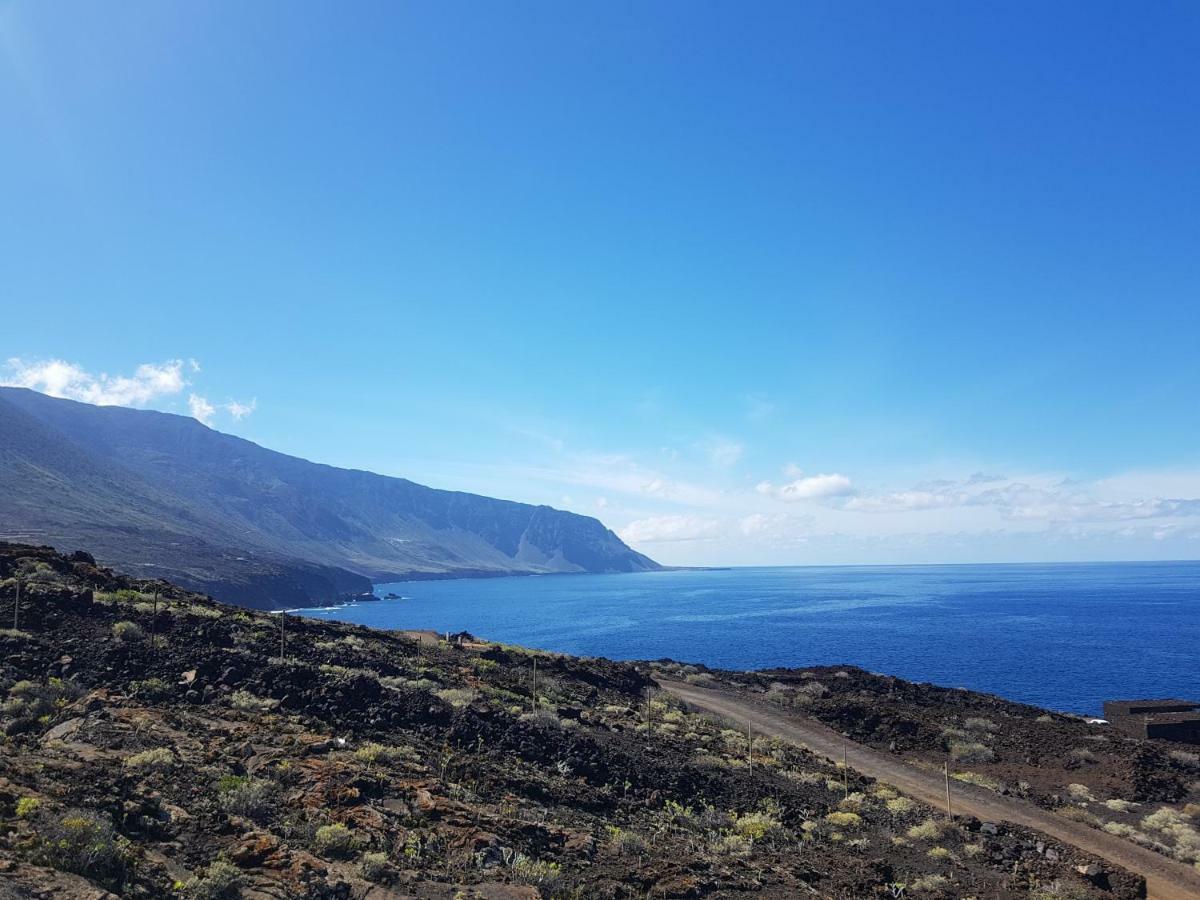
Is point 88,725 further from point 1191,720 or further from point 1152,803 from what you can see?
point 1191,720

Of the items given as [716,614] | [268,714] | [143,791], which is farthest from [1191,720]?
[716,614]

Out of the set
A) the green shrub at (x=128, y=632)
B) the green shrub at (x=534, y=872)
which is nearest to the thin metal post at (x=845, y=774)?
the green shrub at (x=534, y=872)

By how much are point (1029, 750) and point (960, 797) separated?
1028 cm

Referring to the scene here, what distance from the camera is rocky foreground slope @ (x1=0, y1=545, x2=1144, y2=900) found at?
12.5 m

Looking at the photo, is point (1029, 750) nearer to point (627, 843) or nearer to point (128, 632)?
point (627, 843)

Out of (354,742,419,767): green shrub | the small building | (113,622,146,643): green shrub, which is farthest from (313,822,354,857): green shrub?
the small building

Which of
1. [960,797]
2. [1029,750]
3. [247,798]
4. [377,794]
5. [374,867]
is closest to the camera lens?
[374,867]

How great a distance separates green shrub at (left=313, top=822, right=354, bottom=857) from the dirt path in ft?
64.2

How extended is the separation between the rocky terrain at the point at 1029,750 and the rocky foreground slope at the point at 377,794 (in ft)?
21.1

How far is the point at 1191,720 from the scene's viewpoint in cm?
3519

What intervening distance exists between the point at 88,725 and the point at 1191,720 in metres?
47.1

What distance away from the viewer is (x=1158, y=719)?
35.8 metres

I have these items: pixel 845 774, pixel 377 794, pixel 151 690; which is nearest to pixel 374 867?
pixel 377 794

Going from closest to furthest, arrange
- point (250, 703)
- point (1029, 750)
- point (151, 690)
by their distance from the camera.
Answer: point (151, 690), point (250, 703), point (1029, 750)
